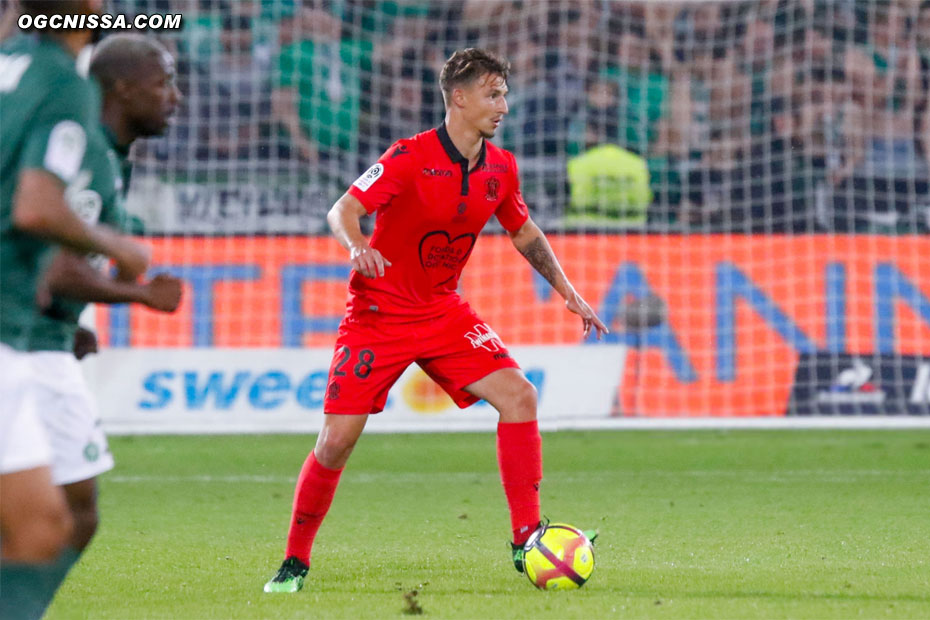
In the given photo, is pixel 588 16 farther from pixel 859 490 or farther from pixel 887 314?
pixel 859 490

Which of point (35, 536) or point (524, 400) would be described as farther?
point (524, 400)

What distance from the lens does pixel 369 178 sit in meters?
4.95

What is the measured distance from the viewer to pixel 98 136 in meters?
2.92

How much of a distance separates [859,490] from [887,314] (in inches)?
144

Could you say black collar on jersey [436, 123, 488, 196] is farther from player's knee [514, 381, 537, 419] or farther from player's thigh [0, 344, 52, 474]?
player's thigh [0, 344, 52, 474]

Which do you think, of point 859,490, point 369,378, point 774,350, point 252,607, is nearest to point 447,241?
point 369,378

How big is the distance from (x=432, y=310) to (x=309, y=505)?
2.73ft

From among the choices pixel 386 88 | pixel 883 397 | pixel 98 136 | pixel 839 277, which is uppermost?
pixel 386 88

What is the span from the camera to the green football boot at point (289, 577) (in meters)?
4.71

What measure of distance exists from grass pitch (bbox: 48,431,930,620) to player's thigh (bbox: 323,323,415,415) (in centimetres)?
63

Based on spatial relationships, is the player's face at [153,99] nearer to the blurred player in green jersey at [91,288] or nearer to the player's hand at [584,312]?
the blurred player in green jersey at [91,288]

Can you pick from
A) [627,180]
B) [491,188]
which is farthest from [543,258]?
[627,180]

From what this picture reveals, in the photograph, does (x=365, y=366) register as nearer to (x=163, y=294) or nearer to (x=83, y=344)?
(x=83, y=344)

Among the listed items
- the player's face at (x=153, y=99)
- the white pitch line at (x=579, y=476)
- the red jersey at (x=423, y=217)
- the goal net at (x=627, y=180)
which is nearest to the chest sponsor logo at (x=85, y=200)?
the player's face at (x=153, y=99)
